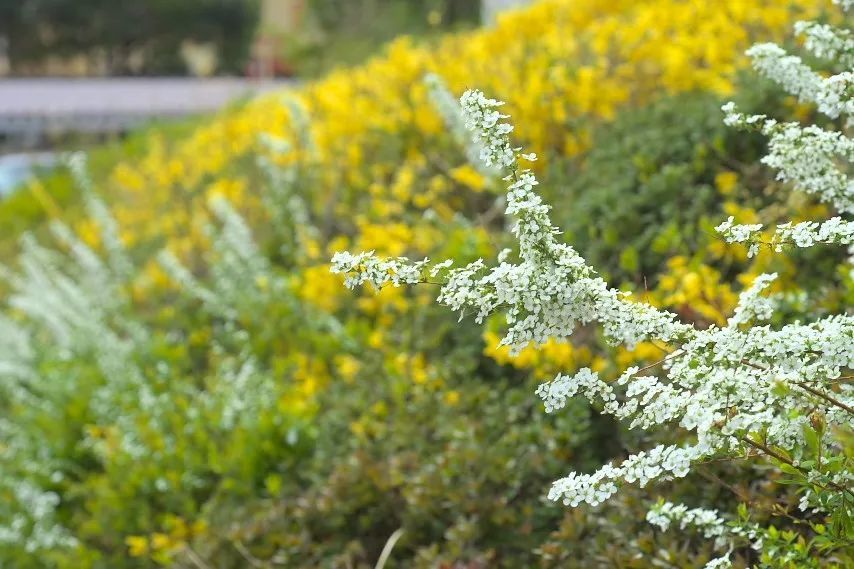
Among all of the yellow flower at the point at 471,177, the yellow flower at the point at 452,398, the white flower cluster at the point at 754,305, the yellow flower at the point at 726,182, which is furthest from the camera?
the yellow flower at the point at 471,177

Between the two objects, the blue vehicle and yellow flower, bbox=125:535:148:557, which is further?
the blue vehicle

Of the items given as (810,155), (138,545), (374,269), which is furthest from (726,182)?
(138,545)

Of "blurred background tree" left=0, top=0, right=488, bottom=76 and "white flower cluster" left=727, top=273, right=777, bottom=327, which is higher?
"white flower cluster" left=727, top=273, right=777, bottom=327

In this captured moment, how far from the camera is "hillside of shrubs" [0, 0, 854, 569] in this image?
120 inches

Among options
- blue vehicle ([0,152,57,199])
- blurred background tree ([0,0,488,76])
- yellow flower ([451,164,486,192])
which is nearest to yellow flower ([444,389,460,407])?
yellow flower ([451,164,486,192])

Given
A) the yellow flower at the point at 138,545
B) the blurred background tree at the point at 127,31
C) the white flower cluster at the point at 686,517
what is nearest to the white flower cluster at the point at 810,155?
the white flower cluster at the point at 686,517

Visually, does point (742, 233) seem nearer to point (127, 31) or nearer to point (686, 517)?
point (686, 517)

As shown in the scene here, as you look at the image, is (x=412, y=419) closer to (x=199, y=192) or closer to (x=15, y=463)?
(x=15, y=463)

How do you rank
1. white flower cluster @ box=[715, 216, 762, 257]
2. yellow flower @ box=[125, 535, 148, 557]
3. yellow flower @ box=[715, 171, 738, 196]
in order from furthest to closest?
yellow flower @ box=[125, 535, 148, 557]
yellow flower @ box=[715, 171, 738, 196]
white flower cluster @ box=[715, 216, 762, 257]

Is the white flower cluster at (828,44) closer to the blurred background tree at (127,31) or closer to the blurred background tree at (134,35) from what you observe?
the blurred background tree at (134,35)

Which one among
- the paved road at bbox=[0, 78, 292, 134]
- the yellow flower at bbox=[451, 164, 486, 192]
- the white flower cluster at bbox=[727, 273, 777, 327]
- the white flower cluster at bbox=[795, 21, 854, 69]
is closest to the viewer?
the white flower cluster at bbox=[727, 273, 777, 327]

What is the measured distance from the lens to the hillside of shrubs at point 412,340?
3053mm

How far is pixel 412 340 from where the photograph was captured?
4020 mm

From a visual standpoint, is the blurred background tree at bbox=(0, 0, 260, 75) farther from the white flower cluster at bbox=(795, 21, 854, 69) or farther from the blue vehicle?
the white flower cluster at bbox=(795, 21, 854, 69)
